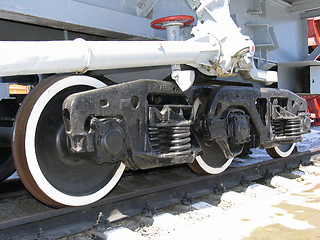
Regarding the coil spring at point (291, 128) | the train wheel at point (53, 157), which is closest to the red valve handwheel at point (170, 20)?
the train wheel at point (53, 157)

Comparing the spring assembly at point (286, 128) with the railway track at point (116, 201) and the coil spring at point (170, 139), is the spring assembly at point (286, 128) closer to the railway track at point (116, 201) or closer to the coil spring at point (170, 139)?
the railway track at point (116, 201)

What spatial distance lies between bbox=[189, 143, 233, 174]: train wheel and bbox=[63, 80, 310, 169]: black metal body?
187mm

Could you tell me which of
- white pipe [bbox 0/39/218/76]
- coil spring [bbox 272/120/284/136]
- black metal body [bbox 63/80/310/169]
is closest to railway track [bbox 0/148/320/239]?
black metal body [bbox 63/80/310/169]

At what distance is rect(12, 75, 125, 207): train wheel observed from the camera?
273 cm

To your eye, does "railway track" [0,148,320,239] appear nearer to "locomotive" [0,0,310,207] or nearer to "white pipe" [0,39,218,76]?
"locomotive" [0,0,310,207]

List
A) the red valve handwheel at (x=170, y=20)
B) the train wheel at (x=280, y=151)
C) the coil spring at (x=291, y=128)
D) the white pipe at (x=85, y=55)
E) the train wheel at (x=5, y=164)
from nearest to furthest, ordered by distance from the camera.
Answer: the white pipe at (x=85, y=55) → the red valve handwheel at (x=170, y=20) → the train wheel at (x=5, y=164) → the coil spring at (x=291, y=128) → the train wheel at (x=280, y=151)

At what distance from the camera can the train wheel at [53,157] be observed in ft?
8.96

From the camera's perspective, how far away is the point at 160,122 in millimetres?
3273

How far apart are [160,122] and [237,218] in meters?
1.14

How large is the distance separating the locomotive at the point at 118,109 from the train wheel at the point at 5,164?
11 millimetres

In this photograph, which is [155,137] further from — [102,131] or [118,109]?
[102,131]

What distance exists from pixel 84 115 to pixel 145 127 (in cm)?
64

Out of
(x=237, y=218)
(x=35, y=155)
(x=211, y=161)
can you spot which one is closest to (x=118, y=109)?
(x=35, y=155)

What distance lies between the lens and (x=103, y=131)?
9.24ft
